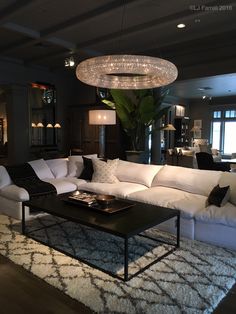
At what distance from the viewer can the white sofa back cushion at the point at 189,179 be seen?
377cm

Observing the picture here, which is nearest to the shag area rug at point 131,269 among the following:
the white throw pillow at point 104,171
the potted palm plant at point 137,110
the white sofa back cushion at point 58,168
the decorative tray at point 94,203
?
the decorative tray at point 94,203

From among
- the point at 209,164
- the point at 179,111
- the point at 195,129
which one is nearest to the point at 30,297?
the point at 209,164

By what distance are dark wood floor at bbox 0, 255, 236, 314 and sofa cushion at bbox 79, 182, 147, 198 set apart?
182cm

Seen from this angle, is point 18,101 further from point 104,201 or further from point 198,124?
point 198,124

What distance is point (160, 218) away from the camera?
2.79 metres

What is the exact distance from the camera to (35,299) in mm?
2197

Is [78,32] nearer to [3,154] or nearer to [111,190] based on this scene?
[111,190]

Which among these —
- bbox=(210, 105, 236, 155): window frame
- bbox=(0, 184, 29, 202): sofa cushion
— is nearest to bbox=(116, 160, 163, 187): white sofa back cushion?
bbox=(0, 184, 29, 202): sofa cushion

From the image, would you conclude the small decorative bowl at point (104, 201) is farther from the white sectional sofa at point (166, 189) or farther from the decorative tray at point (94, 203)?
the white sectional sofa at point (166, 189)

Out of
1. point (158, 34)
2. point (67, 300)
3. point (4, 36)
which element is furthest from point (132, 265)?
point (4, 36)

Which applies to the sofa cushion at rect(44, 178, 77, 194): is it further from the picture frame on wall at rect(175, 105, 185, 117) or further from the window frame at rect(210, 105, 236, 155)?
the window frame at rect(210, 105, 236, 155)

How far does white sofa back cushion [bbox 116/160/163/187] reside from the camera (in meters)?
4.44

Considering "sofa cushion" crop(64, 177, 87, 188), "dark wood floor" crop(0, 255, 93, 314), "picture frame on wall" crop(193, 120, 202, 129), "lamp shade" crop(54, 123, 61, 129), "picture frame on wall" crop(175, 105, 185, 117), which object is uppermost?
"picture frame on wall" crop(175, 105, 185, 117)

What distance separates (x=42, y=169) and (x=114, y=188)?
1.52 m
